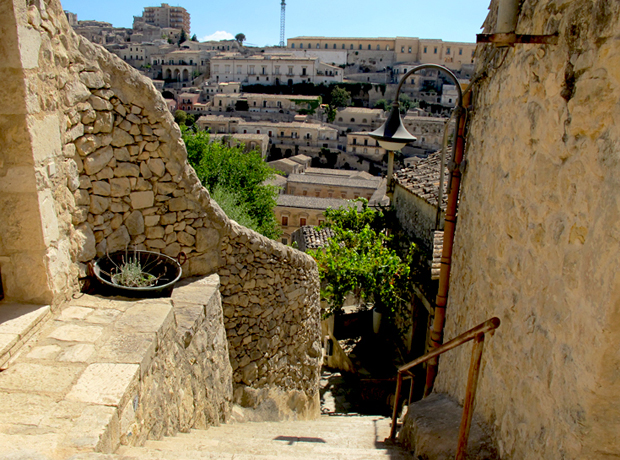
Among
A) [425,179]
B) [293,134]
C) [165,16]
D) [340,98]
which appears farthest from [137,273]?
[165,16]

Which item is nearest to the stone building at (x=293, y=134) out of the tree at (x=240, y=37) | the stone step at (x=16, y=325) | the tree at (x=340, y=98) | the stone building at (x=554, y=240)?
the tree at (x=340, y=98)

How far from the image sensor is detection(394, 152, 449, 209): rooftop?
36.9ft

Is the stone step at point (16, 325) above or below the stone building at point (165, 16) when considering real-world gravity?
below

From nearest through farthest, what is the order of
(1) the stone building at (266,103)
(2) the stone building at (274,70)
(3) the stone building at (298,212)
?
(3) the stone building at (298,212) → (1) the stone building at (266,103) → (2) the stone building at (274,70)

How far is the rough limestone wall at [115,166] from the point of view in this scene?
3967mm

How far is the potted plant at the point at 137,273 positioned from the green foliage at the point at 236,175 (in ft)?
35.6

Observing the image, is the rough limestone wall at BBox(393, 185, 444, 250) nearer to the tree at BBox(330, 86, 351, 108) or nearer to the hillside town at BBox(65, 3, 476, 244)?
the hillside town at BBox(65, 3, 476, 244)

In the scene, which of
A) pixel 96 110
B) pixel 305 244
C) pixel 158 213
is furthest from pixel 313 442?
pixel 305 244

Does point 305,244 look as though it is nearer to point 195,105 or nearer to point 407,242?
point 407,242

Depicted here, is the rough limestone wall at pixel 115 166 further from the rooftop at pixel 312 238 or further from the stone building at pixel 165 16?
the stone building at pixel 165 16

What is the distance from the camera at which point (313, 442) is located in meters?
4.64

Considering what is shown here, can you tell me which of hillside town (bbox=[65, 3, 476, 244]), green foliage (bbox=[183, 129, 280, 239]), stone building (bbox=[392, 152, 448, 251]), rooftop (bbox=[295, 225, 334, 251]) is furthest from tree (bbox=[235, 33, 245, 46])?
stone building (bbox=[392, 152, 448, 251])

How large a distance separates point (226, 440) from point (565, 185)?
138 inches

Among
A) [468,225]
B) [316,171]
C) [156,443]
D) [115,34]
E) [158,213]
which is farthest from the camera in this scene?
[115,34]
